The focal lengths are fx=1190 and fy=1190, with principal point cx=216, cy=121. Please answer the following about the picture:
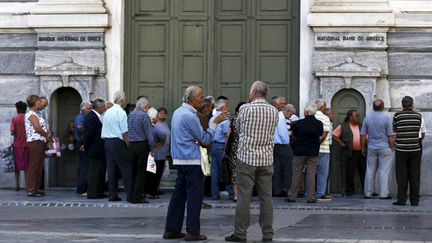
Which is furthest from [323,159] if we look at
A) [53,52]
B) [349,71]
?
[53,52]

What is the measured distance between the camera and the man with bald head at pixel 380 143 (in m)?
21.1

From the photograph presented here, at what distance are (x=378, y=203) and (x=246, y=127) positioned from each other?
6.78m

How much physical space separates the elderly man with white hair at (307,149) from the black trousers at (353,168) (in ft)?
4.36

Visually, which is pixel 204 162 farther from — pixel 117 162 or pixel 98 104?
pixel 98 104

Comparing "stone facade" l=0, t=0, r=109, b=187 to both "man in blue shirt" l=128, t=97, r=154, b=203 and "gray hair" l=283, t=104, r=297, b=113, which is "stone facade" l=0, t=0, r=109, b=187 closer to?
"man in blue shirt" l=128, t=97, r=154, b=203

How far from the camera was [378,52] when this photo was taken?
2203 cm

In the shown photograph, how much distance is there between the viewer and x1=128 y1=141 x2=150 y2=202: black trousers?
19.6 m

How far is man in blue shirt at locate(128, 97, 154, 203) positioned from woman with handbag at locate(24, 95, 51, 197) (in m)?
2.16

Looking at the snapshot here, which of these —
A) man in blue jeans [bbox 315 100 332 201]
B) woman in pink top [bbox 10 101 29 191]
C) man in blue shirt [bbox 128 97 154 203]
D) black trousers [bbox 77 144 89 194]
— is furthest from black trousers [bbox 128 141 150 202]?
man in blue jeans [bbox 315 100 332 201]

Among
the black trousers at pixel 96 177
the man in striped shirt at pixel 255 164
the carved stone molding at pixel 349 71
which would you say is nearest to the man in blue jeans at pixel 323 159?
the carved stone molding at pixel 349 71

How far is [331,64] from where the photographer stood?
22094 mm

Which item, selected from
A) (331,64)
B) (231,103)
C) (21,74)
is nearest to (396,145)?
(331,64)

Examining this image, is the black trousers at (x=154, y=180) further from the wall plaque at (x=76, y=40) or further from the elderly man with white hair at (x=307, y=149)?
the wall plaque at (x=76, y=40)

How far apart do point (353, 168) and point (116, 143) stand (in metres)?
4.58
